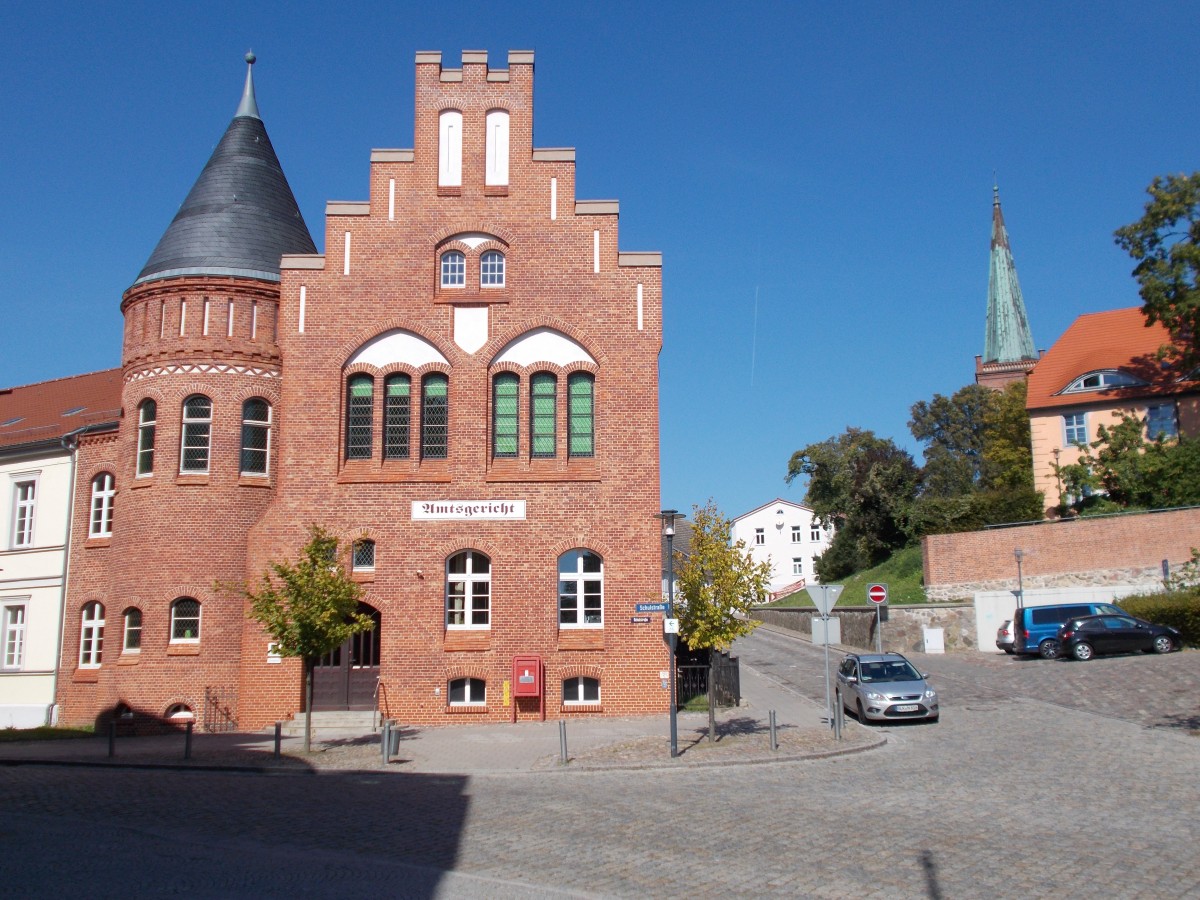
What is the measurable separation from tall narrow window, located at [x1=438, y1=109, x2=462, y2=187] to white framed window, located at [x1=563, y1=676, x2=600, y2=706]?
1242 cm

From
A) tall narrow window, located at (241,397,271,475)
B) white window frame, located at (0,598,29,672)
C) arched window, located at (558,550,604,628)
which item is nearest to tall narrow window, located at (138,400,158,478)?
tall narrow window, located at (241,397,271,475)

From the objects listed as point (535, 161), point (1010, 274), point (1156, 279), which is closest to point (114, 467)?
point (535, 161)

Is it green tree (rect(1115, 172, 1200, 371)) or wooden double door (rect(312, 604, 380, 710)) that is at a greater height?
green tree (rect(1115, 172, 1200, 371))

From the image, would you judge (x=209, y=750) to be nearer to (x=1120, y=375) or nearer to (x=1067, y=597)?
(x=1067, y=597)

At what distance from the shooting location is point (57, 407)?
33625 millimetres

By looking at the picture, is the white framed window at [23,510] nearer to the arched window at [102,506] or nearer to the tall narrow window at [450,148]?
the arched window at [102,506]

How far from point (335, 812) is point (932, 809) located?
766 centimetres

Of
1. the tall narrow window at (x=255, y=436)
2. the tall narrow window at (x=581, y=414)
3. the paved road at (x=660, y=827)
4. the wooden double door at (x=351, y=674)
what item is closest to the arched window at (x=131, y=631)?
the tall narrow window at (x=255, y=436)

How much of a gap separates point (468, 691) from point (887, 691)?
9401 mm

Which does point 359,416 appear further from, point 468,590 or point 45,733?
point 45,733

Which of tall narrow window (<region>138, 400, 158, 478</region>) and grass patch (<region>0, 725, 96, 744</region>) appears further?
tall narrow window (<region>138, 400, 158, 478</region>)

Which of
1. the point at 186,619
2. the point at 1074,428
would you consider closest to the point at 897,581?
the point at 1074,428

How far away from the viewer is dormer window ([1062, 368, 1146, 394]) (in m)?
47.3

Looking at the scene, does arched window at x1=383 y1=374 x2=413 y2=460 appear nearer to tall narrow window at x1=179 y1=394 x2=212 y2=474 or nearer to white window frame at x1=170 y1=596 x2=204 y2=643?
tall narrow window at x1=179 y1=394 x2=212 y2=474
